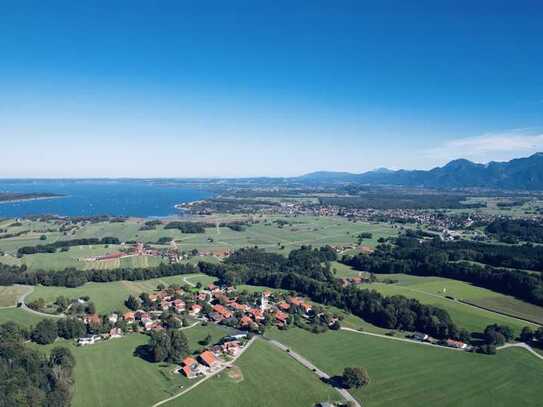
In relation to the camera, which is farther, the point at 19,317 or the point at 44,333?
the point at 19,317

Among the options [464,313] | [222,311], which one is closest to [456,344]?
[464,313]

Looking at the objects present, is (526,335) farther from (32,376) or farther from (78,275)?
(78,275)

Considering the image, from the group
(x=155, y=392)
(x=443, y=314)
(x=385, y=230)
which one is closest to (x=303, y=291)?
(x=443, y=314)

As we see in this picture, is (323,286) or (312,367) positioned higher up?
(323,286)

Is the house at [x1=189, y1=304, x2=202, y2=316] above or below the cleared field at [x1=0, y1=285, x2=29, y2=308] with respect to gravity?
below

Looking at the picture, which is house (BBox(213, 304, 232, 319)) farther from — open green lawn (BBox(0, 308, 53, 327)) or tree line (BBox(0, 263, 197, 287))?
open green lawn (BBox(0, 308, 53, 327))

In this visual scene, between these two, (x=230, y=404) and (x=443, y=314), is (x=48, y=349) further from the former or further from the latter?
(x=443, y=314)

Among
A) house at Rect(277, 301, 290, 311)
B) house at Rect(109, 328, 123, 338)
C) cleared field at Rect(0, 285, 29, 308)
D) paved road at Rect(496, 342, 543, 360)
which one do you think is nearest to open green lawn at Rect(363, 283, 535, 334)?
paved road at Rect(496, 342, 543, 360)
